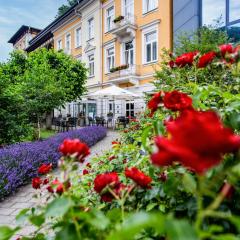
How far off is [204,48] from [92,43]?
13.5 metres

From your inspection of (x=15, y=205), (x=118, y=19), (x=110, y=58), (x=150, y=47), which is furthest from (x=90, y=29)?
(x=15, y=205)

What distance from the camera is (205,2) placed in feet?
42.0

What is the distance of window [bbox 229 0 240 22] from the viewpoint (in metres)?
11.4

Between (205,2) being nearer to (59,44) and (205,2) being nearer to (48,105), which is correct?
(48,105)

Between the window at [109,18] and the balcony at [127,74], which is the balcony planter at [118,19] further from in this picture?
the balcony at [127,74]

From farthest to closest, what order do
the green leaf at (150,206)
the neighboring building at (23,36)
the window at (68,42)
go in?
the neighboring building at (23,36)
the window at (68,42)
the green leaf at (150,206)

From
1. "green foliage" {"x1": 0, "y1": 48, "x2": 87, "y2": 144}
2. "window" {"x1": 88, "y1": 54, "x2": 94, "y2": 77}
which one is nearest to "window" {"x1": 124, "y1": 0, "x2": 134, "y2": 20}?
"green foliage" {"x1": 0, "y1": 48, "x2": 87, "y2": 144}

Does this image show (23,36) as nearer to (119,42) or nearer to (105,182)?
(119,42)

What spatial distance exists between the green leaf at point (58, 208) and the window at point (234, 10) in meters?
12.5

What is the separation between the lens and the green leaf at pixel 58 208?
694 millimetres

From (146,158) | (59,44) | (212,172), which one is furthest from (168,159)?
(59,44)

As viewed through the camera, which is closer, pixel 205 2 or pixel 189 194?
pixel 189 194

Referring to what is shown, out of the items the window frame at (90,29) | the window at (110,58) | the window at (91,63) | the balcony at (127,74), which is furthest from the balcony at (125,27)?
the window at (91,63)

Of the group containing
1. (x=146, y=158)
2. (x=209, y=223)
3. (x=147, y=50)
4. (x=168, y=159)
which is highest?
(x=147, y=50)
